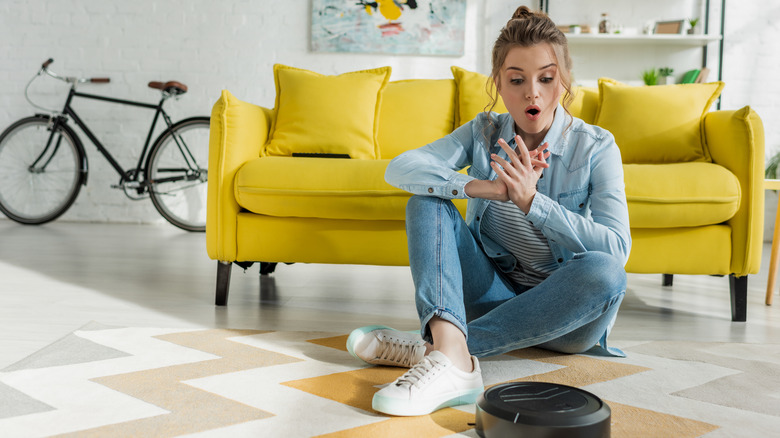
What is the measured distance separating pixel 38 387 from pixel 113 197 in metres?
3.55

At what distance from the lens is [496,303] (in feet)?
4.77

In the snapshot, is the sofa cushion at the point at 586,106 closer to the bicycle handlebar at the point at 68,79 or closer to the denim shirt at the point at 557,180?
the denim shirt at the point at 557,180

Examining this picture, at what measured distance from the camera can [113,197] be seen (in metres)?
4.50

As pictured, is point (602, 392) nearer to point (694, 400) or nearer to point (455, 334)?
point (694, 400)

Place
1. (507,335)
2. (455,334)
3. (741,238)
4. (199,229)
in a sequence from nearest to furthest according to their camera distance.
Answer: (455,334) → (507,335) → (741,238) → (199,229)

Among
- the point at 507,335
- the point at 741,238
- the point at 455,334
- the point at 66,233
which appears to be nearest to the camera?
the point at 455,334

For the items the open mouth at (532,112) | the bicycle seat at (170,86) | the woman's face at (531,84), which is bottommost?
the open mouth at (532,112)

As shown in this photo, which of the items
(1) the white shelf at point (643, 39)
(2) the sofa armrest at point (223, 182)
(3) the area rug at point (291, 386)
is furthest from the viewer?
(1) the white shelf at point (643, 39)

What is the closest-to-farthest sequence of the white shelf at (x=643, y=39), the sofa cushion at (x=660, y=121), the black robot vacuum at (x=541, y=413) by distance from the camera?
the black robot vacuum at (x=541, y=413) < the sofa cushion at (x=660, y=121) < the white shelf at (x=643, y=39)

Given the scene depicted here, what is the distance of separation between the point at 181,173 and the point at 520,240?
3419mm

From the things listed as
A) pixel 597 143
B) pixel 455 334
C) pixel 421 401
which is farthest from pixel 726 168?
pixel 421 401

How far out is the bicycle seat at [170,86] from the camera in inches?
160

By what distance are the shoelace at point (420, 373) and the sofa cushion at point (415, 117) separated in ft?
4.68

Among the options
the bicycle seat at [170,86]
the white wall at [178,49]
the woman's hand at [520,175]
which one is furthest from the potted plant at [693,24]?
the woman's hand at [520,175]
